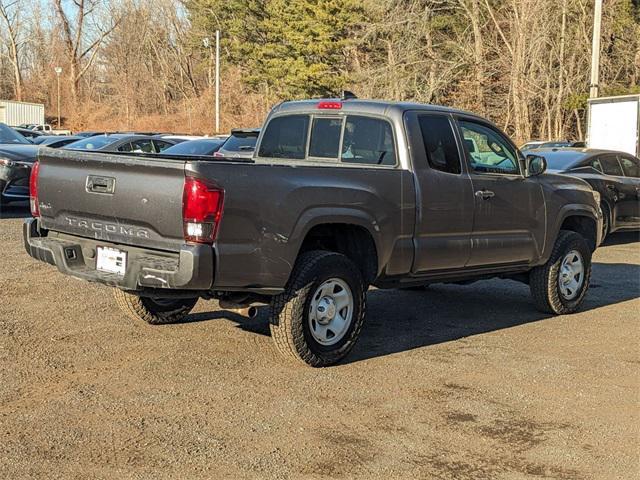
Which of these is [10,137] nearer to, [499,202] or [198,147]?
[198,147]

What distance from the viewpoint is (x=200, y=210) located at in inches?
195

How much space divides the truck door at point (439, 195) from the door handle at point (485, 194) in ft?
0.40

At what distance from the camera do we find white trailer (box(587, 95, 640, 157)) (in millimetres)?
17109

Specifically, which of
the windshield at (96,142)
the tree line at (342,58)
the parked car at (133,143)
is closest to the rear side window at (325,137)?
the parked car at (133,143)

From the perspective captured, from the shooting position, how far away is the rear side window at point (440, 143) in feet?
21.6

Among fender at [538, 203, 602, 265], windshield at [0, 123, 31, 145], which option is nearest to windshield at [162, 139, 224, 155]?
windshield at [0, 123, 31, 145]

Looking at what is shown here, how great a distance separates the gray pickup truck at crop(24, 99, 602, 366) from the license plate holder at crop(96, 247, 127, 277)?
0.4 inches

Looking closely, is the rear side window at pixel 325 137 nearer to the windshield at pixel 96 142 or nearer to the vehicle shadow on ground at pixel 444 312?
the vehicle shadow on ground at pixel 444 312

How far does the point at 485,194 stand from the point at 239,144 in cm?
800

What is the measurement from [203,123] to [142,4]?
1965 cm

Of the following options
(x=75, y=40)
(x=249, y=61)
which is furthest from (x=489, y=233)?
(x=75, y=40)

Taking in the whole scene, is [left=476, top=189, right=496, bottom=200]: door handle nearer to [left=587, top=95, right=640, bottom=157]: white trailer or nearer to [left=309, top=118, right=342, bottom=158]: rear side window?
[left=309, top=118, right=342, bottom=158]: rear side window

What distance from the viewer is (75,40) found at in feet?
257

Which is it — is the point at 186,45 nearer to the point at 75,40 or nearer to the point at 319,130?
the point at 75,40
